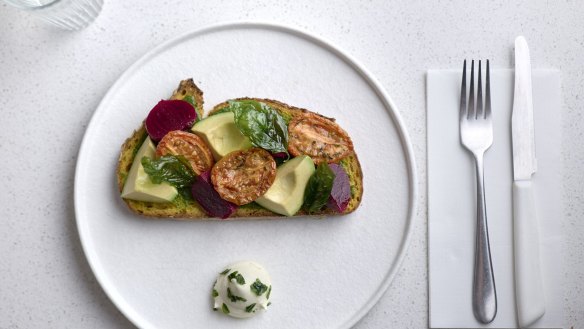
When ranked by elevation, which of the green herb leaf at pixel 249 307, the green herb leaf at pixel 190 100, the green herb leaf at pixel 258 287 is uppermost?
the green herb leaf at pixel 190 100

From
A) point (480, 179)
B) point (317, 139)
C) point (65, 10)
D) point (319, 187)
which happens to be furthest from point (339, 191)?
point (65, 10)

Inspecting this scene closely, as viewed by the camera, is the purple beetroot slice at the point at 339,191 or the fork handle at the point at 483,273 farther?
the fork handle at the point at 483,273

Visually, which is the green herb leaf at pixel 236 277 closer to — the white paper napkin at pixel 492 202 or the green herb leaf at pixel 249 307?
the green herb leaf at pixel 249 307

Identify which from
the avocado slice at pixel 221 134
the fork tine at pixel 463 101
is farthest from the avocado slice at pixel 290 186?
the fork tine at pixel 463 101

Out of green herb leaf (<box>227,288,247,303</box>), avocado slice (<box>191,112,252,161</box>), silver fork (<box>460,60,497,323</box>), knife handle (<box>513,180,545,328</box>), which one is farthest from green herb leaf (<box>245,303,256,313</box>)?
knife handle (<box>513,180,545,328</box>)

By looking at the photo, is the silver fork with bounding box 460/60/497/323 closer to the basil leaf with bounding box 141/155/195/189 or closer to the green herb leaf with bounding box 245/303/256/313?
the green herb leaf with bounding box 245/303/256/313

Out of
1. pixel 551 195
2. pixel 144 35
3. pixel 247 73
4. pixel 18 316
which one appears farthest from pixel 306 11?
pixel 18 316

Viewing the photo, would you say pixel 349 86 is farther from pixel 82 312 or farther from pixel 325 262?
pixel 82 312
